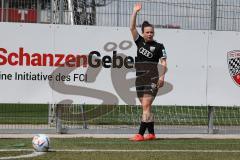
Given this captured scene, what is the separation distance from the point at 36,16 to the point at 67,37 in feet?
7.19

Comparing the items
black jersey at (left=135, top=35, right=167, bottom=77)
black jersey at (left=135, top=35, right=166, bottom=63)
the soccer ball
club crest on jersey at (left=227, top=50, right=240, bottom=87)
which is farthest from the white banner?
the soccer ball

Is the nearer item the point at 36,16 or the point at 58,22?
the point at 58,22

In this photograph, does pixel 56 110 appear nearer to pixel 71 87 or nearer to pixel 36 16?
pixel 71 87

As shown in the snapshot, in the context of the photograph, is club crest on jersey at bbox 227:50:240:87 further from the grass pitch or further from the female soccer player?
the female soccer player

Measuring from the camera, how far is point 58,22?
1315 centimetres

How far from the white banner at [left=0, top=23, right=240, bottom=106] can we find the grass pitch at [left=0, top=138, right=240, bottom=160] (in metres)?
1.43

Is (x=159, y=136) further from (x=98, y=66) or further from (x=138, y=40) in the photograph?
(x=138, y=40)

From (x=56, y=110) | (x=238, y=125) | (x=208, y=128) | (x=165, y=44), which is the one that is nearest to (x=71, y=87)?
(x=56, y=110)

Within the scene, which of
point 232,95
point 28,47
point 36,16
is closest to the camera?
point 28,47

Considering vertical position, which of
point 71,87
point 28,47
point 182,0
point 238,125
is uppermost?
point 182,0

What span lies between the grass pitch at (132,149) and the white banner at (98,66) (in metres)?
1.43


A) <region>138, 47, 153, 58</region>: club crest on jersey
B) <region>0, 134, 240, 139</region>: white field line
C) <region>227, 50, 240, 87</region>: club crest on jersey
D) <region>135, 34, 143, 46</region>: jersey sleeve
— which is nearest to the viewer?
<region>138, 47, 153, 58</region>: club crest on jersey

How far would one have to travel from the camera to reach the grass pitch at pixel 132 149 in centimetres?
887

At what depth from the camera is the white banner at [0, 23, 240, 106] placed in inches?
493
